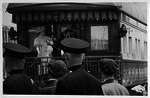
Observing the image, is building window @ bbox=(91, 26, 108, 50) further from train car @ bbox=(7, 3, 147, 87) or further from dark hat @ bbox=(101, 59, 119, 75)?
dark hat @ bbox=(101, 59, 119, 75)

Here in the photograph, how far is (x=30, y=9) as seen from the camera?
3.34 metres

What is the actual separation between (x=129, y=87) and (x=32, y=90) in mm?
989

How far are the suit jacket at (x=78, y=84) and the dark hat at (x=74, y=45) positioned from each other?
8.3 inches

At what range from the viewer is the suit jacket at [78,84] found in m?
3.07

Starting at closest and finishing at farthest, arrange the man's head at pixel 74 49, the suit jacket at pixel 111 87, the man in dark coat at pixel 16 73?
1. the suit jacket at pixel 111 87
2. the man's head at pixel 74 49
3. the man in dark coat at pixel 16 73

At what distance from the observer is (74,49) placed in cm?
313

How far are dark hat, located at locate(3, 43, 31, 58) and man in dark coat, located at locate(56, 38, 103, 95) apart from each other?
42 centimetres

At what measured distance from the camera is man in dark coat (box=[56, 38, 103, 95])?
121 inches

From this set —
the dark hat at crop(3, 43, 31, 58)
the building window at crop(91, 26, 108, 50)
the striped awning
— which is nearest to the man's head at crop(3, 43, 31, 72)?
the dark hat at crop(3, 43, 31, 58)

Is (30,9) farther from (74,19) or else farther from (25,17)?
(74,19)

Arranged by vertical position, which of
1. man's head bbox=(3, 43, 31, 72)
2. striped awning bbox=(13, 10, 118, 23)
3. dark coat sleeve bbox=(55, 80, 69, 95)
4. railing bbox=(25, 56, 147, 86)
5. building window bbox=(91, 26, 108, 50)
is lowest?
dark coat sleeve bbox=(55, 80, 69, 95)

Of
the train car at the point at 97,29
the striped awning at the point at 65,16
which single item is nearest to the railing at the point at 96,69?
the train car at the point at 97,29

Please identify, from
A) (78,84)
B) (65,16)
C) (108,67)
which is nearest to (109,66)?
(108,67)

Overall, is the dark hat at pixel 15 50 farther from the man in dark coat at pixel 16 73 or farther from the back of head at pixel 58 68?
the back of head at pixel 58 68
